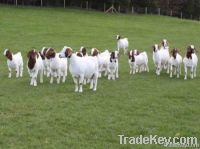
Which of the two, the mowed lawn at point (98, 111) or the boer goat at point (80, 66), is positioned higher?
A: the boer goat at point (80, 66)

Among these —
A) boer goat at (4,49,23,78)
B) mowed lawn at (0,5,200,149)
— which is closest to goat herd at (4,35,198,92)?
boer goat at (4,49,23,78)

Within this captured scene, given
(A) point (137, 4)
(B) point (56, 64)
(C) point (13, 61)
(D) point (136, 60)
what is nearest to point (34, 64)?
(B) point (56, 64)

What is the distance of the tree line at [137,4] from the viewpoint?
74.8 metres

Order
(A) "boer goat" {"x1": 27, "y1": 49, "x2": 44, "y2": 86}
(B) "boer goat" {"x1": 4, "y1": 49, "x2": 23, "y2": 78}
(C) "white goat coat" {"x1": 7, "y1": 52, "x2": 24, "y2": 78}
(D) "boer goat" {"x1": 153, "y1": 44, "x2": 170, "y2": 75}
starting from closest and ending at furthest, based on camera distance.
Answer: (A) "boer goat" {"x1": 27, "y1": 49, "x2": 44, "y2": 86}
(B) "boer goat" {"x1": 4, "y1": 49, "x2": 23, "y2": 78}
(C) "white goat coat" {"x1": 7, "y1": 52, "x2": 24, "y2": 78}
(D) "boer goat" {"x1": 153, "y1": 44, "x2": 170, "y2": 75}

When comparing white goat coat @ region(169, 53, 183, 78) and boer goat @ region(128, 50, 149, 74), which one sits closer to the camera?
white goat coat @ region(169, 53, 183, 78)

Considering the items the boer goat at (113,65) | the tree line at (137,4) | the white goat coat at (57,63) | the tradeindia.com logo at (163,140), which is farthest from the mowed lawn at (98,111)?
the tree line at (137,4)

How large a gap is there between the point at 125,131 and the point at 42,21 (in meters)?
44.6

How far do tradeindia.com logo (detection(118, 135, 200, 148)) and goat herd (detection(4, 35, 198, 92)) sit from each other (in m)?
6.08

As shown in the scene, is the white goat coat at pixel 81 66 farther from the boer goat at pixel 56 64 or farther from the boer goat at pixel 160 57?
the boer goat at pixel 160 57

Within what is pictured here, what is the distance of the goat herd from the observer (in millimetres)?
18594

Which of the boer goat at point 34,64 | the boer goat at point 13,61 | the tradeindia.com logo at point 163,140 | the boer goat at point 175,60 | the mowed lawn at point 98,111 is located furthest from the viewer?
the boer goat at point 175,60

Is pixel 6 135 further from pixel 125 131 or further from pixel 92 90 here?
pixel 92 90

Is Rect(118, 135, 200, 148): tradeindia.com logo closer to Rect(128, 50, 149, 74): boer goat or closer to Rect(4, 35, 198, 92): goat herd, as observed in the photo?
Rect(4, 35, 198, 92): goat herd

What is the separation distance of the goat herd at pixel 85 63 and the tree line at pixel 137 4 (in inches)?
1927
